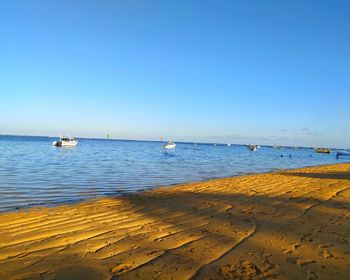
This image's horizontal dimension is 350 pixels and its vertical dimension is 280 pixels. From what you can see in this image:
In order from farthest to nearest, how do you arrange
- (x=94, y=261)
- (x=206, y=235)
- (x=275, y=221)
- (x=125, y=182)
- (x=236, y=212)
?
(x=125, y=182)
(x=236, y=212)
(x=275, y=221)
(x=206, y=235)
(x=94, y=261)

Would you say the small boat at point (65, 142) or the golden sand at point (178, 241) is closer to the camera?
the golden sand at point (178, 241)

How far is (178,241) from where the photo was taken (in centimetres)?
596

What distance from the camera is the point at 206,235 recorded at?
6.39 metres

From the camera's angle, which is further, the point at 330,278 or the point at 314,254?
the point at 314,254

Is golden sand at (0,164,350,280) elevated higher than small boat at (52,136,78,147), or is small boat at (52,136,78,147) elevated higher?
small boat at (52,136,78,147)

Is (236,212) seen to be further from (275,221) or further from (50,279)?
(50,279)

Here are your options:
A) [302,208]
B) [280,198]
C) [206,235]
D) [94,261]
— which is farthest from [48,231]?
[280,198]

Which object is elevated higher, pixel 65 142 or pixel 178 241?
pixel 65 142

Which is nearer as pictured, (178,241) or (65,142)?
(178,241)

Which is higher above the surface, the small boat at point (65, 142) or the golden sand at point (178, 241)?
the small boat at point (65, 142)

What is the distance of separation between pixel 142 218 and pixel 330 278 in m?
4.80

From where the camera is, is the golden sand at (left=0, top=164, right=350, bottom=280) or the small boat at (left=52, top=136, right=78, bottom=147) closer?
the golden sand at (left=0, top=164, right=350, bottom=280)

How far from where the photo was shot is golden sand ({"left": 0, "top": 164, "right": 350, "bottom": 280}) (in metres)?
4.57

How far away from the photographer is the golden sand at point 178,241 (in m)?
4.57
